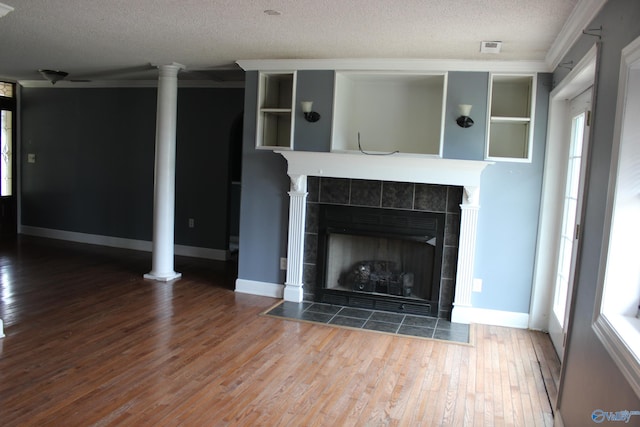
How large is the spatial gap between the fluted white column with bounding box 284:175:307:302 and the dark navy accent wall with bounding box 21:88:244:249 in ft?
6.71

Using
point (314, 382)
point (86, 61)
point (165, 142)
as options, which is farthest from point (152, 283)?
point (314, 382)

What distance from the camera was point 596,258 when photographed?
2.33 meters

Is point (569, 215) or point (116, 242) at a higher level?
point (569, 215)

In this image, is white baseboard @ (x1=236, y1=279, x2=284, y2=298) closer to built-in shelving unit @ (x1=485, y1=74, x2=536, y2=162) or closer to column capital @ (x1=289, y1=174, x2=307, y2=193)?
column capital @ (x1=289, y1=174, x2=307, y2=193)

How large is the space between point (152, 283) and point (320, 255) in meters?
1.84

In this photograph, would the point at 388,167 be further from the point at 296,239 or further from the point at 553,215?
the point at 553,215

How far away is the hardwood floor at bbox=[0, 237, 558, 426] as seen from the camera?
288 centimetres

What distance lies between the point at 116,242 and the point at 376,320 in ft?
14.5

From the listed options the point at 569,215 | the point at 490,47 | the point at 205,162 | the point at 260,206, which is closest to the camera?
the point at 490,47

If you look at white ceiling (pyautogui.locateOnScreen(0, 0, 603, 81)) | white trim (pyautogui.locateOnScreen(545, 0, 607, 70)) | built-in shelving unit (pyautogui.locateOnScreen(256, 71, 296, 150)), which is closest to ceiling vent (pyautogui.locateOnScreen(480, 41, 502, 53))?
white ceiling (pyautogui.locateOnScreen(0, 0, 603, 81))

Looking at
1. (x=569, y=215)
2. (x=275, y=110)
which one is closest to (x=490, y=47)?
(x=569, y=215)

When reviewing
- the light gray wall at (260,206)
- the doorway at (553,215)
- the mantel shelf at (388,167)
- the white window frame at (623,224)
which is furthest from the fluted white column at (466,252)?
the white window frame at (623,224)

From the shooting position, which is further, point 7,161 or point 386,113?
point 7,161

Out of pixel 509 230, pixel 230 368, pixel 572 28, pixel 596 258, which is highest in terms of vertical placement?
pixel 572 28
